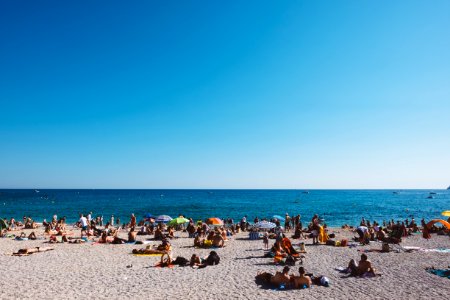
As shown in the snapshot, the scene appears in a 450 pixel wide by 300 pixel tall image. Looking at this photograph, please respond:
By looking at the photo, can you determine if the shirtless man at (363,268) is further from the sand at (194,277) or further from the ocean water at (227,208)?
the ocean water at (227,208)

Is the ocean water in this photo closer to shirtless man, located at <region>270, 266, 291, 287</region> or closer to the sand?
the sand

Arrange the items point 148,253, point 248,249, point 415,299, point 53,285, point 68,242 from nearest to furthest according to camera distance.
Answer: point 415,299 → point 53,285 → point 148,253 → point 248,249 → point 68,242

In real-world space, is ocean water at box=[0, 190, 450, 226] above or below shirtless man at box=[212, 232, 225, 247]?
below

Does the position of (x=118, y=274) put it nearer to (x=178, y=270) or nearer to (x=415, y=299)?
(x=178, y=270)

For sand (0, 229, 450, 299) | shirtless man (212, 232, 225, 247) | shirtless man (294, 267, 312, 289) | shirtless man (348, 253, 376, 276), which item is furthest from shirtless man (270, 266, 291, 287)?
shirtless man (212, 232, 225, 247)

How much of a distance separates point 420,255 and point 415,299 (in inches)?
321

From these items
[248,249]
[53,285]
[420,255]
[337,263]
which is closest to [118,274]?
[53,285]

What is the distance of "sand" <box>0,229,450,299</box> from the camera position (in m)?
9.86

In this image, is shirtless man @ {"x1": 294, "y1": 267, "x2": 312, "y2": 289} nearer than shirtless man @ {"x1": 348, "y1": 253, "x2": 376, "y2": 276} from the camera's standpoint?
Yes

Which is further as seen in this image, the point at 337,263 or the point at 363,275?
the point at 337,263

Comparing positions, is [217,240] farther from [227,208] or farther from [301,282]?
[227,208]

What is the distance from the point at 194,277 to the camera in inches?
466

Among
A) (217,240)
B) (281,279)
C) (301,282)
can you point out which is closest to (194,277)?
(281,279)

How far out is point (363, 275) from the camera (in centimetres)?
1190
